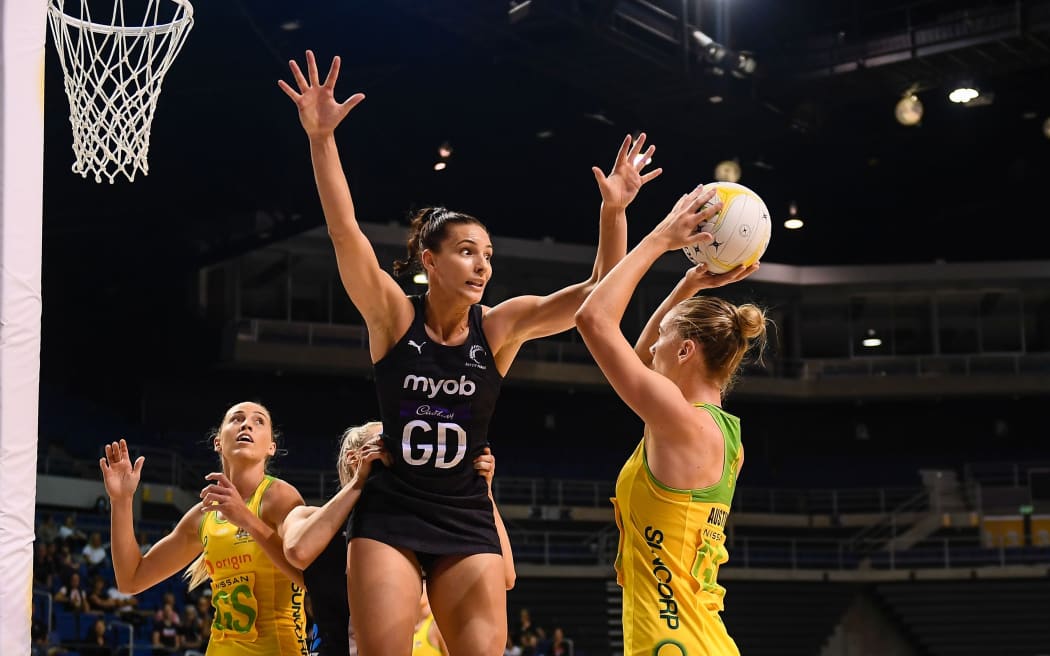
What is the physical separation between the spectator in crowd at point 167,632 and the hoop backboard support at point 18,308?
10.9 meters

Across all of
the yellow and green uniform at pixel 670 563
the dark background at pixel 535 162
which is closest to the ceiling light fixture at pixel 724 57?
the dark background at pixel 535 162

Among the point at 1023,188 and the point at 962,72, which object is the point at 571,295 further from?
→ the point at 1023,188

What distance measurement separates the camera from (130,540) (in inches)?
215

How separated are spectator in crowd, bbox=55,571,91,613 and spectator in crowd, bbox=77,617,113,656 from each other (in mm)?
432

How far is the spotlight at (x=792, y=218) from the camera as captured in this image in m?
24.1

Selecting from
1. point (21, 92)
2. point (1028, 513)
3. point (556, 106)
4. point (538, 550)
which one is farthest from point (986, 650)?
point (21, 92)

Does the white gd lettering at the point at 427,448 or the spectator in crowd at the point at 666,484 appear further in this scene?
the white gd lettering at the point at 427,448

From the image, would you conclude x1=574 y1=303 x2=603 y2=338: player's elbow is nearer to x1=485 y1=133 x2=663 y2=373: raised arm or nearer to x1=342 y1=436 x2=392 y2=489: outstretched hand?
x1=485 y1=133 x2=663 y2=373: raised arm

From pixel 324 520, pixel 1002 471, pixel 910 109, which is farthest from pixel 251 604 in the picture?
pixel 1002 471

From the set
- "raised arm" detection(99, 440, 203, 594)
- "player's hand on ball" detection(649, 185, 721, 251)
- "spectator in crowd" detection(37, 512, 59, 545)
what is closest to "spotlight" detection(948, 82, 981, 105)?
"raised arm" detection(99, 440, 203, 594)

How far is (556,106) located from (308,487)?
9321 millimetres

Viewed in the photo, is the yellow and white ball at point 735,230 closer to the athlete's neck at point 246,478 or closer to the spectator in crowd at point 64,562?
the athlete's neck at point 246,478

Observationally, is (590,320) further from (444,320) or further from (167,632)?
(167,632)

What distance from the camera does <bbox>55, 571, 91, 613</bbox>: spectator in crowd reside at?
14156 millimetres
